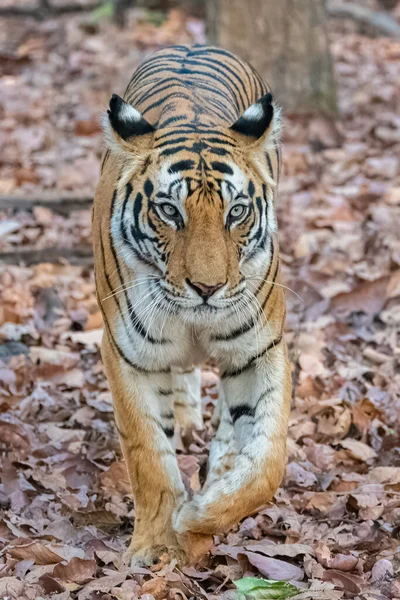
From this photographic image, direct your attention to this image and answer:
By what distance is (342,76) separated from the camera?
11.8 meters

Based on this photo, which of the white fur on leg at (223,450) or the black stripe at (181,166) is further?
the white fur on leg at (223,450)

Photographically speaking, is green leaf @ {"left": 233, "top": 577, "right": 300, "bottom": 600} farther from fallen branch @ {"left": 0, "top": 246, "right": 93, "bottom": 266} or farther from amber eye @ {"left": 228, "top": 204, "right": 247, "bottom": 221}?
fallen branch @ {"left": 0, "top": 246, "right": 93, "bottom": 266}

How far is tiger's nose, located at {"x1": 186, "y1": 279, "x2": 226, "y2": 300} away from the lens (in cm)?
364

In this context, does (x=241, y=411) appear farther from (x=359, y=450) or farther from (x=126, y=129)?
(x=126, y=129)

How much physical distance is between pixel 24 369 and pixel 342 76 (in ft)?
A: 23.8

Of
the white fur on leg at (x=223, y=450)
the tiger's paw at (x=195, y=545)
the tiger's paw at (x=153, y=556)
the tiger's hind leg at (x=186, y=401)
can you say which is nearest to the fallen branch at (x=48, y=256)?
the tiger's hind leg at (x=186, y=401)

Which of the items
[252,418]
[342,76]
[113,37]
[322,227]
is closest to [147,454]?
[252,418]

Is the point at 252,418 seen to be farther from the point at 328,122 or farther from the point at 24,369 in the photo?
the point at 328,122

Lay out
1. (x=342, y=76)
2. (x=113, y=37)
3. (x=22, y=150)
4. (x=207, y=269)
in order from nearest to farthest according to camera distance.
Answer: (x=207, y=269)
(x=22, y=150)
(x=342, y=76)
(x=113, y=37)

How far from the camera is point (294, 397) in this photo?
5484 mm

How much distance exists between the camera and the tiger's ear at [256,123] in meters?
3.98

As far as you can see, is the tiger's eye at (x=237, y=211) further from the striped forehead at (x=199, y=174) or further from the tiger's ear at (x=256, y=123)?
the tiger's ear at (x=256, y=123)

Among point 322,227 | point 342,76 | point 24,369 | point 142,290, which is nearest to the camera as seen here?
point 142,290

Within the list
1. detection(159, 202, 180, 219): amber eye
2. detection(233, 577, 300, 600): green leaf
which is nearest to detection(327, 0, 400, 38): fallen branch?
detection(159, 202, 180, 219): amber eye
